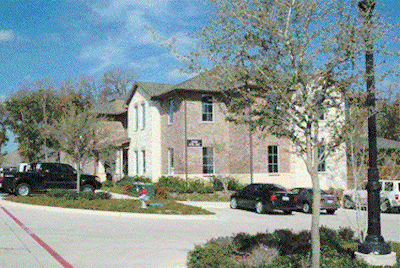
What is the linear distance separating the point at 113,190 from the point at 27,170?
21.1 ft

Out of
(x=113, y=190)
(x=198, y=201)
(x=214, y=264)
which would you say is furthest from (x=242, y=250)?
(x=113, y=190)

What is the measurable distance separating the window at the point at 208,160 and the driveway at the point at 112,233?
9239mm

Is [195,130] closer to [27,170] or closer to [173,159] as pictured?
[173,159]

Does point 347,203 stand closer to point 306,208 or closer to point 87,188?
point 306,208

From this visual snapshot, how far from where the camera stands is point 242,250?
9.35m

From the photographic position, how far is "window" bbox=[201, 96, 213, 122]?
3064 centimetres

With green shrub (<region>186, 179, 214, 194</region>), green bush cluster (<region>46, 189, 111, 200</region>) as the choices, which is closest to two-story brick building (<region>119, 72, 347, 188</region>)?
green shrub (<region>186, 179, 214, 194</region>)

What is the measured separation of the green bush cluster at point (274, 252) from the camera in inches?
302

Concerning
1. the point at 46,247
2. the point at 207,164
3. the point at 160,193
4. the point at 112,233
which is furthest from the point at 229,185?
the point at 46,247

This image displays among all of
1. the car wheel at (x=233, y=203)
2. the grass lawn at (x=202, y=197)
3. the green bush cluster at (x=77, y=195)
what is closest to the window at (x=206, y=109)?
the grass lawn at (x=202, y=197)

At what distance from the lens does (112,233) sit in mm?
13781

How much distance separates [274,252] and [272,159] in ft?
76.6

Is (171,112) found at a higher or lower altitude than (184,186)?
higher

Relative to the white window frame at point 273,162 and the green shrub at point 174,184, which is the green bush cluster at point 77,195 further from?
the white window frame at point 273,162
